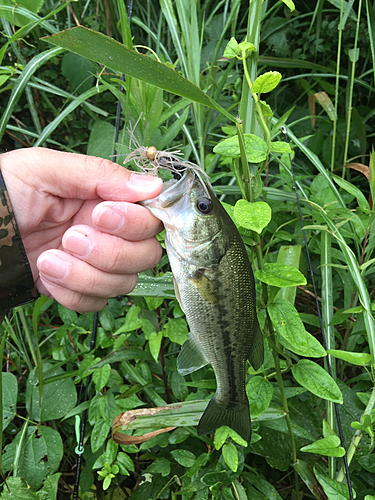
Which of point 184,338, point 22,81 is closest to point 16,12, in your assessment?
point 22,81

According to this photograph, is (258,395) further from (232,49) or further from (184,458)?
(232,49)

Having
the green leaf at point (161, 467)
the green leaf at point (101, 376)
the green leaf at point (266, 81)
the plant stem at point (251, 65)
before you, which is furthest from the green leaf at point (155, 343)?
the green leaf at point (266, 81)

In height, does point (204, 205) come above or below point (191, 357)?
above

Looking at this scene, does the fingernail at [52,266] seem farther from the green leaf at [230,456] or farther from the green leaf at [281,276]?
the green leaf at [230,456]

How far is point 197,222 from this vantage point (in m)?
0.96

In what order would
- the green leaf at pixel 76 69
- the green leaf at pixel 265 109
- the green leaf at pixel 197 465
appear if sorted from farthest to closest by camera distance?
the green leaf at pixel 76 69, the green leaf at pixel 197 465, the green leaf at pixel 265 109

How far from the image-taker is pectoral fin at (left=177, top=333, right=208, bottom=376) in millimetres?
1081

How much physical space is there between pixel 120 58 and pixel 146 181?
395 mm

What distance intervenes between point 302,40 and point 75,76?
169 cm

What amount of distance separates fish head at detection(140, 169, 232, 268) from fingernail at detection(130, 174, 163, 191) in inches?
2.4

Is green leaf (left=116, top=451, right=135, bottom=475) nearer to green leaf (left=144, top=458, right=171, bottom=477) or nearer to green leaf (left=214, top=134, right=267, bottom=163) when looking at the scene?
green leaf (left=144, top=458, right=171, bottom=477)

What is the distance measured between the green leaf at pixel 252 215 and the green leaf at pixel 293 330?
239 millimetres

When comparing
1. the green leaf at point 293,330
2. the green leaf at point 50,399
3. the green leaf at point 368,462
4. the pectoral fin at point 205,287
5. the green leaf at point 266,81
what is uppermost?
the green leaf at point 266,81

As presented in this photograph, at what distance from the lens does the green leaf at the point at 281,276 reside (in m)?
0.93
